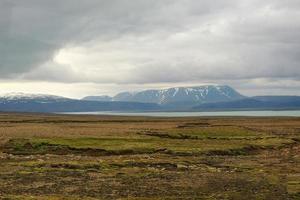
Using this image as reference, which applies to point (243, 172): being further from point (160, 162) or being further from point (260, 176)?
point (160, 162)

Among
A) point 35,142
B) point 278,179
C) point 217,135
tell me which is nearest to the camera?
point 278,179

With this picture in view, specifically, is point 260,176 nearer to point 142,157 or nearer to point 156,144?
point 142,157

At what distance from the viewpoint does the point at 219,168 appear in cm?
4972

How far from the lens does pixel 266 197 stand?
33.4 meters

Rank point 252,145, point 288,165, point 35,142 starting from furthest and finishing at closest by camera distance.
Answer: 1. point 252,145
2. point 35,142
3. point 288,165

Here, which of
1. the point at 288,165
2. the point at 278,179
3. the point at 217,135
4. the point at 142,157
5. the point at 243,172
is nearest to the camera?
the point at 278,179

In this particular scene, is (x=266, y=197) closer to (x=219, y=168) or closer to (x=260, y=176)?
(x=260, y=176)

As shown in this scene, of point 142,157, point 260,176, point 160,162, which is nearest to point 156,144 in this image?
point 142,157

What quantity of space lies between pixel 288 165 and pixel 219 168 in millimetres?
8724

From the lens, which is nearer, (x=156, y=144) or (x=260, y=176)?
(x=260, y=176)

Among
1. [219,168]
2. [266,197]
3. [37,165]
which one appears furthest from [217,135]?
[266,197]

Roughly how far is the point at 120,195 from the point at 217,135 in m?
63.9

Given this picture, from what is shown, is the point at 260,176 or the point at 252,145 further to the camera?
the point at 252,145

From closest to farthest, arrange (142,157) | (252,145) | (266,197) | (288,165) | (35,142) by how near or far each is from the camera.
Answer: (266,197)
(288,165)
(142,157)
(35,142)
(252,145)
